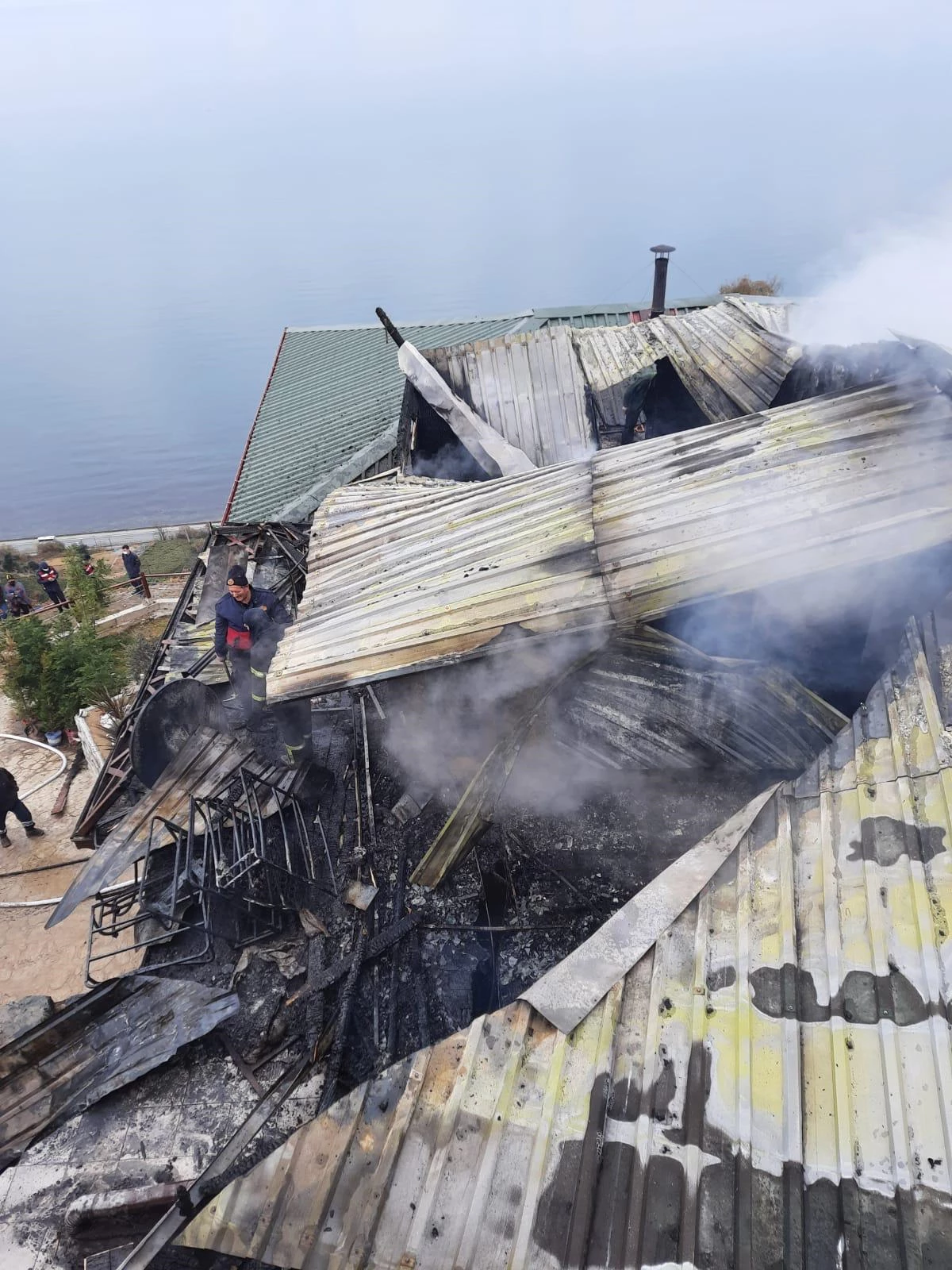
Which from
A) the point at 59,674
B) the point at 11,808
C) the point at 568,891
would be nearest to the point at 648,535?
the point at 568,891

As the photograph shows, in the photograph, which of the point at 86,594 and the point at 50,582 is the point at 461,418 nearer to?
the point at 86,594

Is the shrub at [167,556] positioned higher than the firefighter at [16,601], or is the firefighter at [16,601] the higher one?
the shrub at [167,556]

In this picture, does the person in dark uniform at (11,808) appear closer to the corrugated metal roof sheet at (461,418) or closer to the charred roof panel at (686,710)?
the corrugated metal roof sheet at (461,418)

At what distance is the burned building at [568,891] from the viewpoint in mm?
3068

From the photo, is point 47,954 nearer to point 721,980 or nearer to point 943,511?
point 721,980

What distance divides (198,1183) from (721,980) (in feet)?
12.3

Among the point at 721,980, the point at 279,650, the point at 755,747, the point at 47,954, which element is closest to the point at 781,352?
the point at 755,747

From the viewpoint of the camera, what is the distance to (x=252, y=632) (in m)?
7.83

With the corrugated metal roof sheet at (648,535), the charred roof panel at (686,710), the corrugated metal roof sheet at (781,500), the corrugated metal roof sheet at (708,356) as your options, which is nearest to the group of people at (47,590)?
the corrugated metal roof sheet at (708,356)

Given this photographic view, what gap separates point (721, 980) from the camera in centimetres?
350

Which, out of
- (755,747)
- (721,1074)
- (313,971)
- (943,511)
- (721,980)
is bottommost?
(313,971)

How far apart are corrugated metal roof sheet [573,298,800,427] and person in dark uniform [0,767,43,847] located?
937 cm

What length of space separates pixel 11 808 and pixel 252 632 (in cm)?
514

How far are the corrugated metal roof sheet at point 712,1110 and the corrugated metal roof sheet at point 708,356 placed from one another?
5919mm
